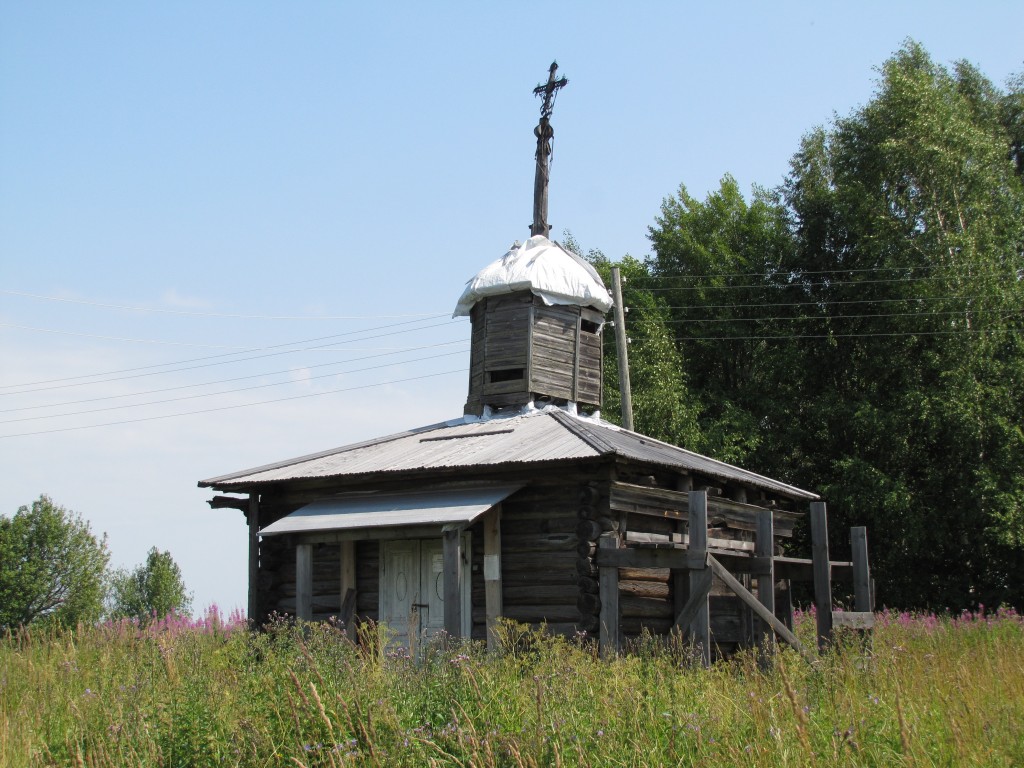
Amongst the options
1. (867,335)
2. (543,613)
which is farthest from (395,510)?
(867,335)

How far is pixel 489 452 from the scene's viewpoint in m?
13.8

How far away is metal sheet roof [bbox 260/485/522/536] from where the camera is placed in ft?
41.8

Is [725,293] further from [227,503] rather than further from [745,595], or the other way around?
[745,595]

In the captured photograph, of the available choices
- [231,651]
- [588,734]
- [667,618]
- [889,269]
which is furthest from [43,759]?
[889,269]

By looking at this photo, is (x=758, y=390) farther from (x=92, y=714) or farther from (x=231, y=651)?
(x=92, y=714)

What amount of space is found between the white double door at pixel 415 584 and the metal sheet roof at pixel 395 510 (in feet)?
2.59

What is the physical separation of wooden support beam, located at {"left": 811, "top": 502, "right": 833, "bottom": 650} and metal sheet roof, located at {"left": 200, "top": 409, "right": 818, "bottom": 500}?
1.77m

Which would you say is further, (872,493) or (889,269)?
→ (889,269)

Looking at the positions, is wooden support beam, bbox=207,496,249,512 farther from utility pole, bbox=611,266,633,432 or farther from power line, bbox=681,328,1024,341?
power line, bbox=681,328,1024,341

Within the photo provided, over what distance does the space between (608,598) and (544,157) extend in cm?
974

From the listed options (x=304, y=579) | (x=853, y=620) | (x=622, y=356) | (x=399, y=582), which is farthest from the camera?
(x=622, y=356)

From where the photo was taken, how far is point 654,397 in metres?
29.4

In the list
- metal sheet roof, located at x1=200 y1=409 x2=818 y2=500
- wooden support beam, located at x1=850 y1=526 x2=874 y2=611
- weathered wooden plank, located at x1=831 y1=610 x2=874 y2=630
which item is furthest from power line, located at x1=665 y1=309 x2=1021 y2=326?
weathered wooden plank, located at x1=831 y1=610 x2=874 y2=630

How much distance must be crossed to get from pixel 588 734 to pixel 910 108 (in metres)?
26.1
